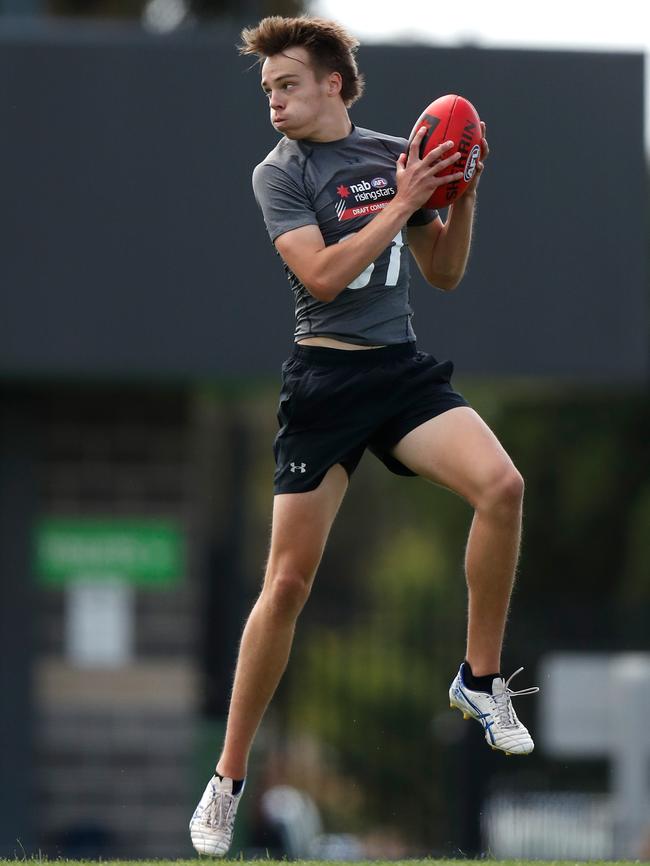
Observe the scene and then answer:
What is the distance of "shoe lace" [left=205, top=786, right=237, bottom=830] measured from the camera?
6223 mm

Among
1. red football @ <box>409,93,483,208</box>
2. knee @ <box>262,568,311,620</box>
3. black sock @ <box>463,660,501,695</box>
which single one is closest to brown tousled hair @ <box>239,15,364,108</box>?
red football @ <box>409,93,483,208</box>

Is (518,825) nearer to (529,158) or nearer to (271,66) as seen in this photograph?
(529,158)

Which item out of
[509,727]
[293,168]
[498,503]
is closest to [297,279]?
[293,168]

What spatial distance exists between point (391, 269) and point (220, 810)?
1932 millimetres

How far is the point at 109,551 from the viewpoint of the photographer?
38.9 ft

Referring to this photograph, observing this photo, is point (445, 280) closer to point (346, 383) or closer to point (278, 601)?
point (346, 383)

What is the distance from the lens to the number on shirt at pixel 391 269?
5930mm

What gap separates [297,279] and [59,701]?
20.6 feet

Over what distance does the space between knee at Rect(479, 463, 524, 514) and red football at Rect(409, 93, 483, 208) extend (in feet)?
3.00

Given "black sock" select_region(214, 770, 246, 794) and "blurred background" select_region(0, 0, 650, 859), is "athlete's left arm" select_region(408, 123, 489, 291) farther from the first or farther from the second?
"blurred background" select_region(0, 0, 650, 859)

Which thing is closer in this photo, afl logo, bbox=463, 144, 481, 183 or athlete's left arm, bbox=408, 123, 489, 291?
afl logo, bbox=463, 144, 481, 183

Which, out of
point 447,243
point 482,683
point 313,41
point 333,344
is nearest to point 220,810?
point 482,683

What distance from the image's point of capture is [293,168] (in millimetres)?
5879

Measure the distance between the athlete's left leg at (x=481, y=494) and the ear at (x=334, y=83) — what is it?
111 cm
